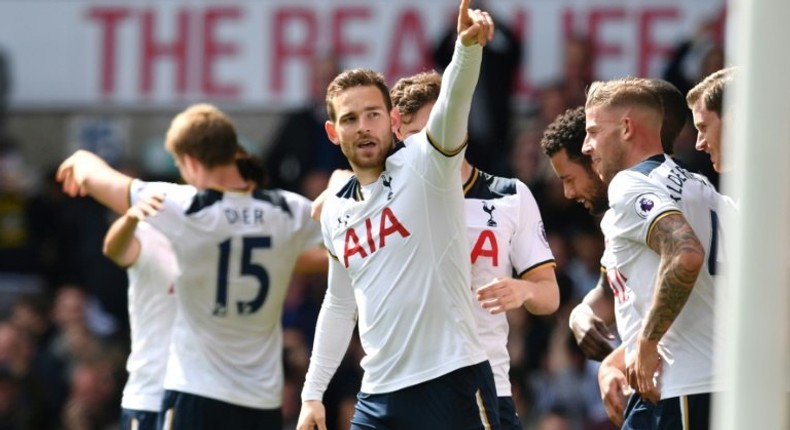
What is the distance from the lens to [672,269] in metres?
5.90

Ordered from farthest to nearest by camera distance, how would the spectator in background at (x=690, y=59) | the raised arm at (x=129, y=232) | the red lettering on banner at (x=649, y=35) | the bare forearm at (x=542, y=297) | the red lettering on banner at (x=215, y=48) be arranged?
the red lettering on banner at (x=215, y=48) < the red lettering on banner at (x=649, y=35) < the spectator in background at (x=690, y=59) < the raised arm at (x=129, y=232) < the bare forearm at (x=542, y=297)

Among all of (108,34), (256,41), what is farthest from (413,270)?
(108,34)

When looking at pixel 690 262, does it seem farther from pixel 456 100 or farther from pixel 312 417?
pixel 312 417

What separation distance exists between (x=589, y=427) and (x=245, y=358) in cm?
360

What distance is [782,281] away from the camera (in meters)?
4.46

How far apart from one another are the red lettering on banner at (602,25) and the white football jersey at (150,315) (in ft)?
18.5

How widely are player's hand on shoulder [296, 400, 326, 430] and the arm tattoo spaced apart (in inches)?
56.5

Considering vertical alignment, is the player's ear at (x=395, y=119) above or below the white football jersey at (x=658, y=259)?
above

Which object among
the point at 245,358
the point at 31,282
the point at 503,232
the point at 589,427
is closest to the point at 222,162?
the point at 245,358

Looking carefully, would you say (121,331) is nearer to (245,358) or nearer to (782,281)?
(245,358)

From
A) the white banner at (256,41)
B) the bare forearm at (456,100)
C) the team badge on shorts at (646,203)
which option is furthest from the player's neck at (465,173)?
the white banner at (256,41)

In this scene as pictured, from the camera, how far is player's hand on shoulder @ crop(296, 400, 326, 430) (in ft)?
22.0

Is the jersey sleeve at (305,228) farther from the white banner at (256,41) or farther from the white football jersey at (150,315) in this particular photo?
the white banner at (256,41)

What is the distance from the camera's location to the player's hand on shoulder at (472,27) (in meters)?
5.80
